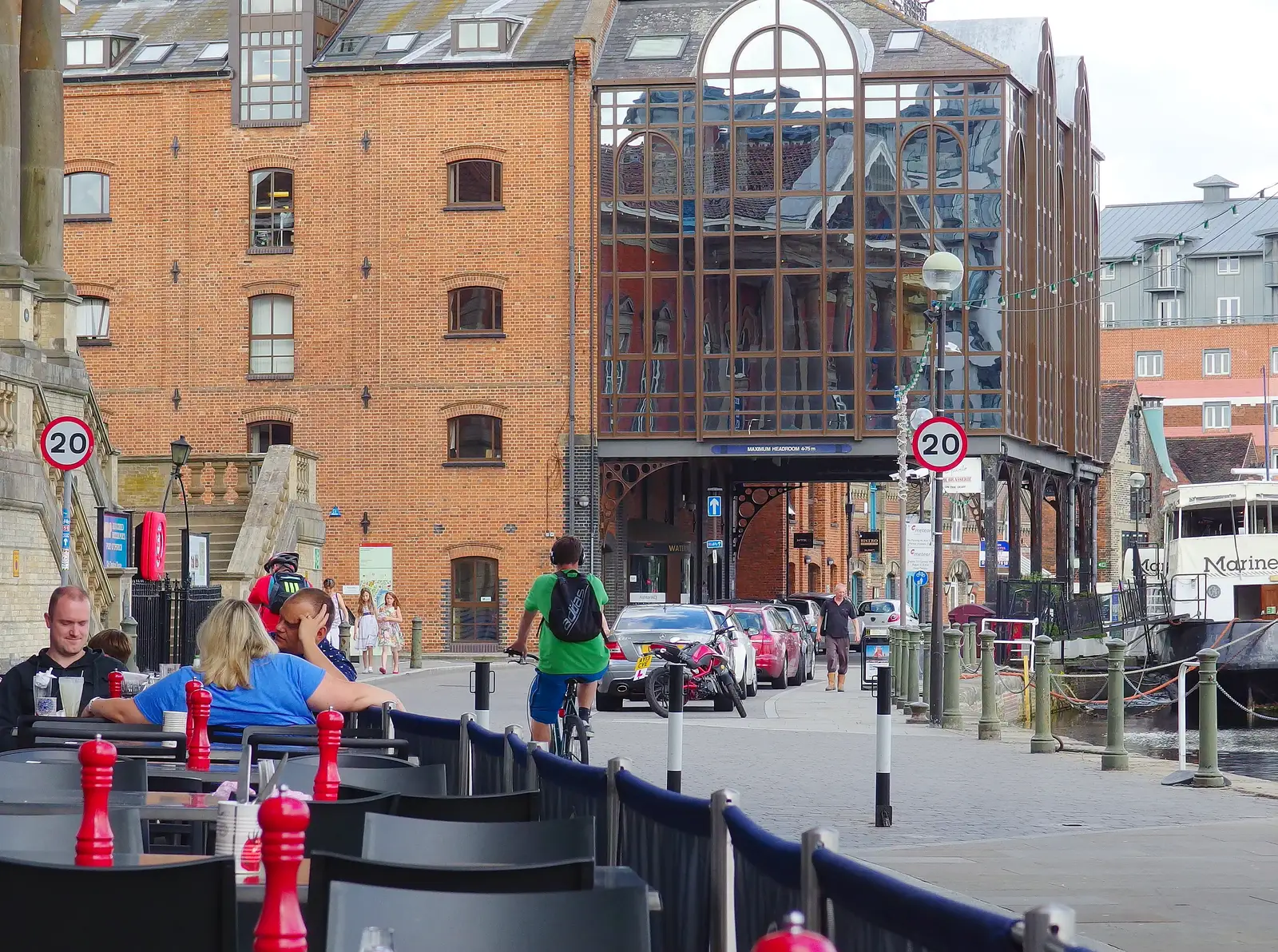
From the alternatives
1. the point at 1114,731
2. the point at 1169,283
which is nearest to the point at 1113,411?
the point at 1169,283

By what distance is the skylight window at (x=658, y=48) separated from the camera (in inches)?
1890

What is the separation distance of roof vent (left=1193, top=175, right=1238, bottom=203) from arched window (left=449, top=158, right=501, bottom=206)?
75.6 metres

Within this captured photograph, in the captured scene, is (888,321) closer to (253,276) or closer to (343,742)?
(253,276)

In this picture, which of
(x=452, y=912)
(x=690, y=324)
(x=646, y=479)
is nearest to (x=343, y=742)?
(x=452, y=912)

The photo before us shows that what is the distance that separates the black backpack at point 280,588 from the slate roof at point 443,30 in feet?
115

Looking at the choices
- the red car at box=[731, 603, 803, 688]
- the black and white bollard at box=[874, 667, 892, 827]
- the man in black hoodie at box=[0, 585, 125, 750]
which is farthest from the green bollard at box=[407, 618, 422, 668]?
the man in black hoodie at box=[0, 585, 125, 750]

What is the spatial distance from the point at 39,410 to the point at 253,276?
24406mm

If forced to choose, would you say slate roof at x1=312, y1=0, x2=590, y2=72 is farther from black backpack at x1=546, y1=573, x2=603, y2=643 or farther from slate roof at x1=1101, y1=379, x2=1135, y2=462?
slate roof at x1=1101, y1=379, x2=1135, y2=462

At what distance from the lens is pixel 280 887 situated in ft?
12.1

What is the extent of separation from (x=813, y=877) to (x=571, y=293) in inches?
1735

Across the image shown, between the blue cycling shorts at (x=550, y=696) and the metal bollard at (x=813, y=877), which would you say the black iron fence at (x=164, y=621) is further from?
the metal bollard at (x=813, y=877)

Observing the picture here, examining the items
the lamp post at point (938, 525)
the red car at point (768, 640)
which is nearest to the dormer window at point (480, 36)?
the red car at point (768, 640)

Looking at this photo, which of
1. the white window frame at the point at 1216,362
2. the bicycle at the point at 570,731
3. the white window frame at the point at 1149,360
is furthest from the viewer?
the white window frame at the point at 1149,360

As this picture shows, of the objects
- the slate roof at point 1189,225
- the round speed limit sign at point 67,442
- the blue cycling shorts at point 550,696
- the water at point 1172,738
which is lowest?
the water at point 1172,738
